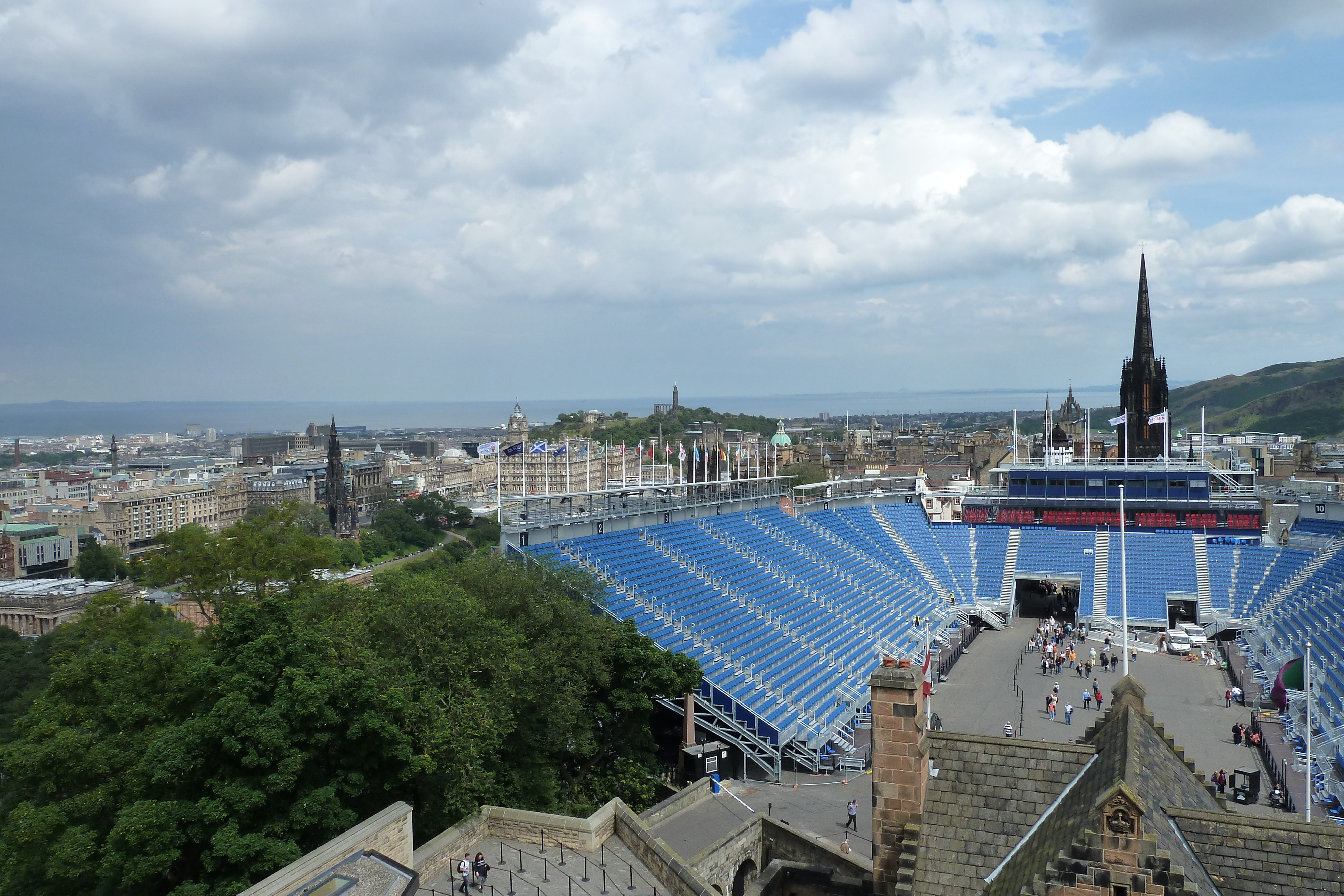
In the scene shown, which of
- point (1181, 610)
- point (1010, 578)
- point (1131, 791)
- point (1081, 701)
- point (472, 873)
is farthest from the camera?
point (1010, 578)

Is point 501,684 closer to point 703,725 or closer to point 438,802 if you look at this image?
point 438,802

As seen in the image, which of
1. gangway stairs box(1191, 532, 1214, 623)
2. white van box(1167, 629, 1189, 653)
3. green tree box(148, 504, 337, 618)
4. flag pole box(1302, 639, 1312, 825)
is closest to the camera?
flag pole box(1302, 639, 1312, 825)

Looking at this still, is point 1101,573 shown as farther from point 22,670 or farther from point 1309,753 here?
point 22,670

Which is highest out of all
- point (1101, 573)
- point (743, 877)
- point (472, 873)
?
point (472, 873)

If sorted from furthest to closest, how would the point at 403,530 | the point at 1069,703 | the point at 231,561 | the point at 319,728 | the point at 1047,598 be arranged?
the point at 403,530
the point at 1047,598
the point at 1069,703
the point at 231,561
the point at 319,728

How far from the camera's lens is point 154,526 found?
510 feet

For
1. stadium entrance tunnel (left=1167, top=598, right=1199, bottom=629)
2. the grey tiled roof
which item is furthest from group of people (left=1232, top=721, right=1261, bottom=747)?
the grey tiled roof

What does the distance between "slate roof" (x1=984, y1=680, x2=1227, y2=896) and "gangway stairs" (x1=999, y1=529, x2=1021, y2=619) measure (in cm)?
4503

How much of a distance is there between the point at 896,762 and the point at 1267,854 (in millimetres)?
3608

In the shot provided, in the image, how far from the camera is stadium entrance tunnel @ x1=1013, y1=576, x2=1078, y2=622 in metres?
54.4

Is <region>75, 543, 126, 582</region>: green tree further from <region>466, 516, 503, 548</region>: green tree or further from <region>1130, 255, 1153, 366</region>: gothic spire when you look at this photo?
<region>1130, 255, 1153, 366</region>: gothic spire

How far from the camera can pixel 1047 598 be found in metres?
57.4

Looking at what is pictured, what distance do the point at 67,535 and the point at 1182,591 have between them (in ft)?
483

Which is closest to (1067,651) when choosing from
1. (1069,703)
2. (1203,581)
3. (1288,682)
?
(1069,703)
